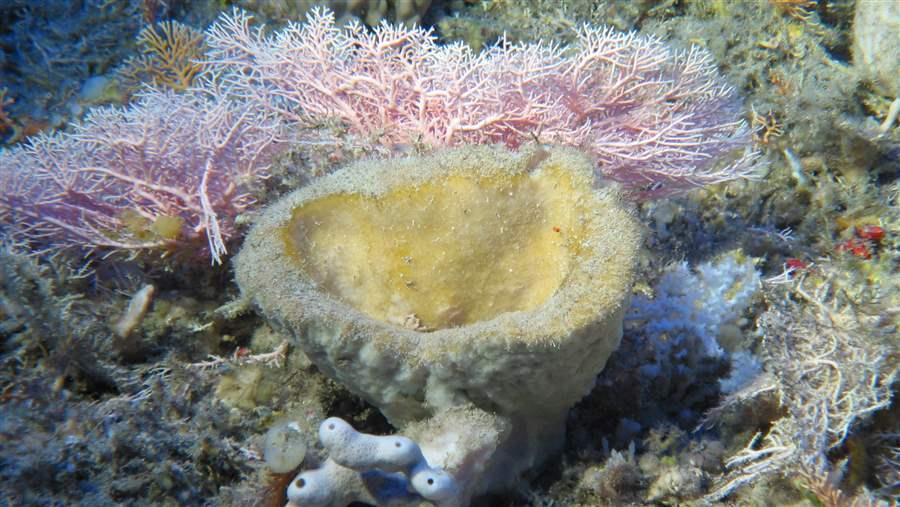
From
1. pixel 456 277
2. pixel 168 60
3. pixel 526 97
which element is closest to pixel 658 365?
pixel 456 277

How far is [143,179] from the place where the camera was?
2846 millimetres

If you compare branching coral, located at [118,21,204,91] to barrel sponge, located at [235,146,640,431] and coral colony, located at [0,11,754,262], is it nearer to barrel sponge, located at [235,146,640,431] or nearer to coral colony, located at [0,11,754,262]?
coral colony, located at [0,11,754,262]

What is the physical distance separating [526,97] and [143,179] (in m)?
2.08

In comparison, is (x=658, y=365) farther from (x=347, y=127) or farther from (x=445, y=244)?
(x=347, y=127)

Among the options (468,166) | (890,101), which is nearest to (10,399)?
(468,166)

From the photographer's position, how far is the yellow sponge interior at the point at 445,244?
7.31 feet

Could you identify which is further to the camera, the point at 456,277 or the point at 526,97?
the point at 526,97

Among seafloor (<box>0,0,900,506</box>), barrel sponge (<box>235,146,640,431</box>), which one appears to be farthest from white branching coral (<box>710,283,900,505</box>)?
barrel sponge (<box>235,146,640,431</box>)

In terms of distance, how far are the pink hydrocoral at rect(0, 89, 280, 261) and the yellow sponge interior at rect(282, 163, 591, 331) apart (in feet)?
2.84

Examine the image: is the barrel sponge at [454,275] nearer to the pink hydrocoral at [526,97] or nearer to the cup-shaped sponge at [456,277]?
the cup-shaped sponge at [456,277]

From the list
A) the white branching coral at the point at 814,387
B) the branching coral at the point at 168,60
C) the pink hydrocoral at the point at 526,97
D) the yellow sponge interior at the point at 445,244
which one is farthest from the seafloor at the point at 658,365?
the yellow sponge interior at the point at 445,244

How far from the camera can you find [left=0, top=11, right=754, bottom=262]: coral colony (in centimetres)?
279

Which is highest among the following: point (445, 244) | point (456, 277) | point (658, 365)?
point (445, 244)

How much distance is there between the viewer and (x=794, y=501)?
2.03 metres
